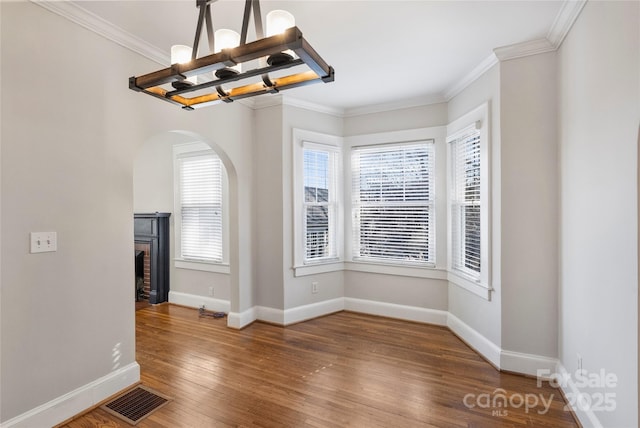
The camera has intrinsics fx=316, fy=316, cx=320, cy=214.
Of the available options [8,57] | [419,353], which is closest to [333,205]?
[419,353]

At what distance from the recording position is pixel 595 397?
1898 millimetres

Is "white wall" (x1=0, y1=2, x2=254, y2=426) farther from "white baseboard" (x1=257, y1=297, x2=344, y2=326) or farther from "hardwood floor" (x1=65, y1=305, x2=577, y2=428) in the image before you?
"white baseboard" (x1=257, y1=297, x2=344, y2=326)

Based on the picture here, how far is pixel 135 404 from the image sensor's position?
7.59 feet

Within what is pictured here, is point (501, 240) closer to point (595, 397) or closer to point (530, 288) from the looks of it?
point (530, 288)

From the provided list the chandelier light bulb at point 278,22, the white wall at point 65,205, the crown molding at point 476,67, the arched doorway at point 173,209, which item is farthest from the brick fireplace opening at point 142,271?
the chandelier light bulb at point 278,22

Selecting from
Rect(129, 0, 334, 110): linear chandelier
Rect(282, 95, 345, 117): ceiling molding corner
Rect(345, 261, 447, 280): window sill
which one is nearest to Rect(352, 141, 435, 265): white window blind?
Rect(345, 261, 447, 280): window sill

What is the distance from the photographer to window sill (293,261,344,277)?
4012 mm

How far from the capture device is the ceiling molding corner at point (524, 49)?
8.44ft

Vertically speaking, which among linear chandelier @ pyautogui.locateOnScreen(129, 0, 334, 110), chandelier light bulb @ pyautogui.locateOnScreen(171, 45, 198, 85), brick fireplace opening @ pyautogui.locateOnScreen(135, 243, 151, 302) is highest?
chandelier light bulb @ pyautogui.locateOnScreen(171, 45, 198, 85)

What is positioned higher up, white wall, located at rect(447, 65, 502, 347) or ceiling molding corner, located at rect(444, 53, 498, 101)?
ceiling molding corner, located at rect(444, 53, 498, 101)

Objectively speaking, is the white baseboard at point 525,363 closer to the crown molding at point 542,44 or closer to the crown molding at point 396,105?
the crown molding at point 542,44

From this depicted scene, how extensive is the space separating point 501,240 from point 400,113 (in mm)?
2099

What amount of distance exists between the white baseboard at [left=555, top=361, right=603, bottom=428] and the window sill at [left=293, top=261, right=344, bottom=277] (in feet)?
8.36

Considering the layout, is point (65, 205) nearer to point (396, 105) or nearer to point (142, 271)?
point (142, 271)
